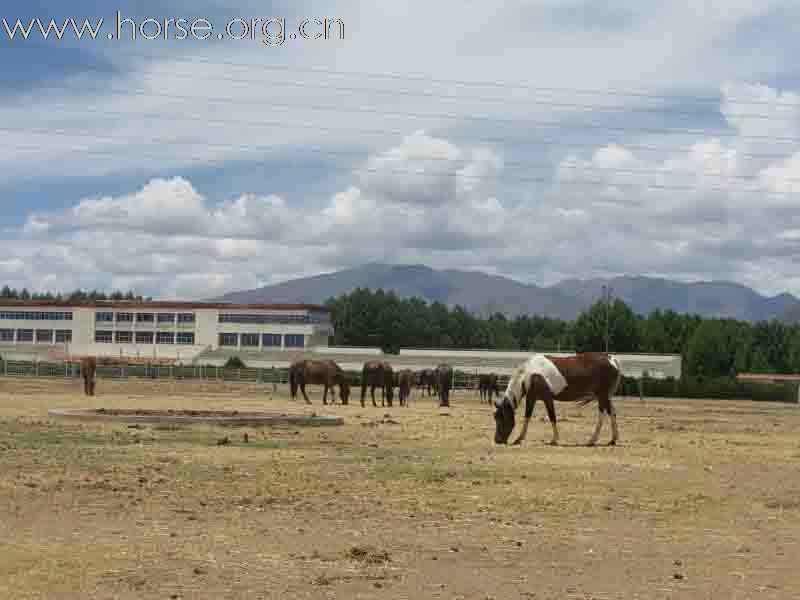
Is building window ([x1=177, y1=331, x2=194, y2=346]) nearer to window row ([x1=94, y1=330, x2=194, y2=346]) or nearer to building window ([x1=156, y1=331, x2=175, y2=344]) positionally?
window row ([x1=94, y1=330, x2=194, y2=346])

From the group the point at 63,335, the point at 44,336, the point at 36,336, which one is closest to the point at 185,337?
the point at 63,335

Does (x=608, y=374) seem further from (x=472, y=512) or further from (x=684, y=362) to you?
(x=684, y=362)

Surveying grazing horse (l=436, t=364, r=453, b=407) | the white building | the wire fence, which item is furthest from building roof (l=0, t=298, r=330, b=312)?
grazing horse (l=436, t=364, r=453, b=407)

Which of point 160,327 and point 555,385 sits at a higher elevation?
point 160,327

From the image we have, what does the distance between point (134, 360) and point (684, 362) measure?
68135 mm

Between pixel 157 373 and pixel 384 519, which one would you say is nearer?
pixel 384 519

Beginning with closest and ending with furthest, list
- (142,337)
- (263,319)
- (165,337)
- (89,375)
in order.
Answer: (89,375) → (263,319) → (165,337) → (142,337)

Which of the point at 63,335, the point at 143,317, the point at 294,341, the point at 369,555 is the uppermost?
the point at 143,317

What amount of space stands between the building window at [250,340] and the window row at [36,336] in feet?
71.1

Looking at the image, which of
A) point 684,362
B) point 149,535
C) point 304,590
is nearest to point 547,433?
point 149,535

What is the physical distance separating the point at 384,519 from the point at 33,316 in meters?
138

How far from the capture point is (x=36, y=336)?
14512 cm

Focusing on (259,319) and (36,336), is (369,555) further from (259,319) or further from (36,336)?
(36,336)

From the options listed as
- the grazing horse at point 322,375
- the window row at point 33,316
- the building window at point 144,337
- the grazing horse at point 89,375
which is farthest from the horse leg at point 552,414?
the window row at point 33,316
